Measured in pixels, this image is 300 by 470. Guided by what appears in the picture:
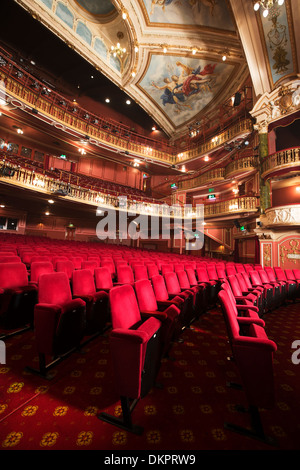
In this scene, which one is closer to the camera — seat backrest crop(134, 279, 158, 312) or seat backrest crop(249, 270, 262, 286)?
seat backrest crop(134, 279, 158, 312)

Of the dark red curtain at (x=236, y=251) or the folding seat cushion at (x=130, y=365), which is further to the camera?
the dark red curtain at (x=236, y=251)

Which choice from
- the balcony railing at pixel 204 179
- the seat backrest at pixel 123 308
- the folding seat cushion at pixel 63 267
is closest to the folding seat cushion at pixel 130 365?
the seat backrest at pixel 123 308

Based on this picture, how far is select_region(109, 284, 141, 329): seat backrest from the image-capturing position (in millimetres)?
1423

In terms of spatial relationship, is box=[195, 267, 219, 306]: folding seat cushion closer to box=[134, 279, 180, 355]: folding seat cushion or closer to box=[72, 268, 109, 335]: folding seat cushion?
box=[134, 279, 180, 355]: folding seat cushion

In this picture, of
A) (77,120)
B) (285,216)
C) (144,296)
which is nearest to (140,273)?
(144,296)

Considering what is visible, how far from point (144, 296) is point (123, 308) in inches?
17.5

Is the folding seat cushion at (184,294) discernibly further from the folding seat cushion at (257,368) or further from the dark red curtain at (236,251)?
the dark red curtain at (236,251)

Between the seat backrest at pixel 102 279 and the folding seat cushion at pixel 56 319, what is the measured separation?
0.62 m

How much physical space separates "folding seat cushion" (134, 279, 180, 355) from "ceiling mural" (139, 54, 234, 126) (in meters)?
12.8

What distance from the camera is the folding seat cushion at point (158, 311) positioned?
5.38ft

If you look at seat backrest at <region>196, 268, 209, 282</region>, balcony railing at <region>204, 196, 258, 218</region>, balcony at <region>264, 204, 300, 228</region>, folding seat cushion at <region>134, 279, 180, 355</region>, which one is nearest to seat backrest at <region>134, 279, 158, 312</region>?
folding seat cushion at <region>134, 279, 180, 355</region>

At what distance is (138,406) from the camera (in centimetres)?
134
